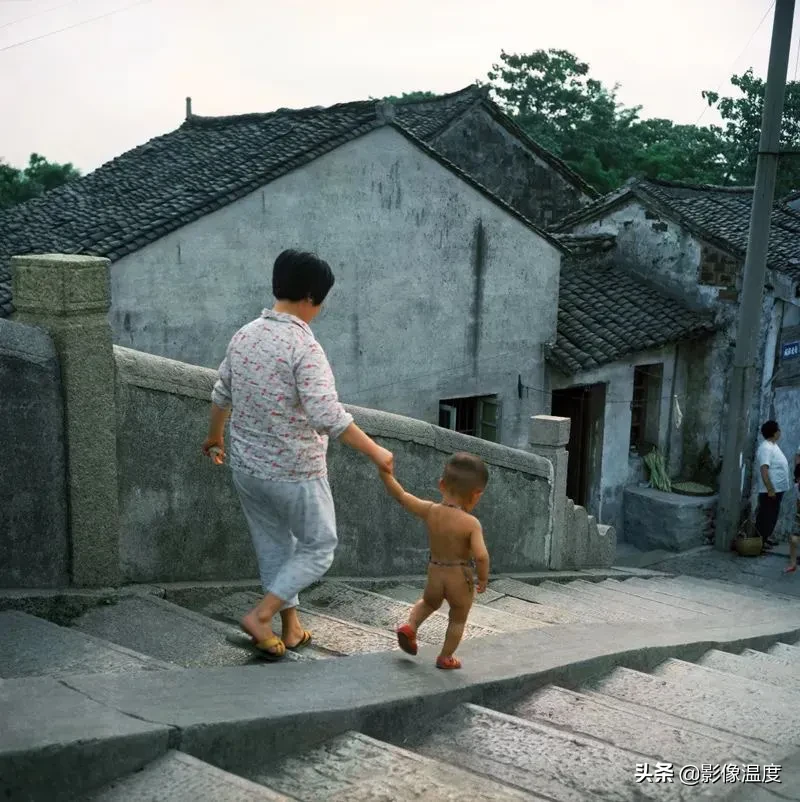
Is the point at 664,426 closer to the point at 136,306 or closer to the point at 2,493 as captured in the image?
the point at 136,306

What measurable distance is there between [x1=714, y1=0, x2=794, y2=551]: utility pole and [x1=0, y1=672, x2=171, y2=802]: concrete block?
11.6m

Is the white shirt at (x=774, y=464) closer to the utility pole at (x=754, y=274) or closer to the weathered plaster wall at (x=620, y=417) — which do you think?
the utility pole at (x=754, y=274)

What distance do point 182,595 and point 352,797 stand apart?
2170mm

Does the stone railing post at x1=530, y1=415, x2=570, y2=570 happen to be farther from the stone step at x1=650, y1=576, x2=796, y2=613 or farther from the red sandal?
the red sandal

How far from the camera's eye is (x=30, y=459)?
4.12 m

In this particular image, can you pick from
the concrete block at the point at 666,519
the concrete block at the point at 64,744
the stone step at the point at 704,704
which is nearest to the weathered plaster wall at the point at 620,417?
the concrete block at the point at 666,519

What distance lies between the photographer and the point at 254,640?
3783mm

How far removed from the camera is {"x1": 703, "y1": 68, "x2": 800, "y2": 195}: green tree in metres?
27.5

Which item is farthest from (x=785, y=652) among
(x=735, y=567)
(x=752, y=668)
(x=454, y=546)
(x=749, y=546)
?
(x=749, y=546)

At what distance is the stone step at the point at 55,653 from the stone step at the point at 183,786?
67 cm

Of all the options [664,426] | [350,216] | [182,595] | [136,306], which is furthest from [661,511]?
[182,595]

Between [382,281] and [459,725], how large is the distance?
1110 centimetres

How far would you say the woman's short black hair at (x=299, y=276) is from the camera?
146 inches

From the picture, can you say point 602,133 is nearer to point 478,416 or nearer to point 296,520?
point 478,416
